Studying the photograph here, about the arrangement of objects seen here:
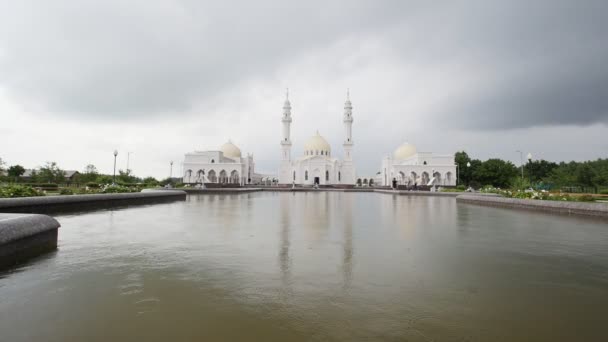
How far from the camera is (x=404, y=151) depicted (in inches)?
2608

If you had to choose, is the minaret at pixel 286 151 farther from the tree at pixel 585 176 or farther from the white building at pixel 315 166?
the tree at pixel 585 176

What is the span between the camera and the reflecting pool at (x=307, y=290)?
287 centimetres

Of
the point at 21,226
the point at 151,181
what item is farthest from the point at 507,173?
the point at 21,226

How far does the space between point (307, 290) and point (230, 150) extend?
7150cm

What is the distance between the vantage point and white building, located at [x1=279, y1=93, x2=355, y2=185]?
66.6m

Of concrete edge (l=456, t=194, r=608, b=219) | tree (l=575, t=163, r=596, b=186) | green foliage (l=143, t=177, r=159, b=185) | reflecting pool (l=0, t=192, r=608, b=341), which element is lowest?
reflecting pool (l=0, t=192, r=608, b=341)

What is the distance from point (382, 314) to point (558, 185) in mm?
59833

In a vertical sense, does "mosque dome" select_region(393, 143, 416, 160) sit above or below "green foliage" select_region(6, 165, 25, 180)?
above

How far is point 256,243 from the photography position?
21.9 feet

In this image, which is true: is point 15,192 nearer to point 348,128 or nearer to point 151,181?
point 151,181

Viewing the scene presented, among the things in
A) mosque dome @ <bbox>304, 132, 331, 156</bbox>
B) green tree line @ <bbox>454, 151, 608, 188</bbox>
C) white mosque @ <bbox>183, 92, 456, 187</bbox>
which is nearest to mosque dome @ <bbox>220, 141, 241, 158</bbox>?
white mosque @ <bbox>183, 92, 456, 187</bbox>

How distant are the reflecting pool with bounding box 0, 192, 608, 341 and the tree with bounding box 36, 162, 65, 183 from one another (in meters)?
42.8

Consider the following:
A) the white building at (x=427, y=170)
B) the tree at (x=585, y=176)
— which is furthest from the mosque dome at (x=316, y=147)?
the tree at (x=585, y=176)

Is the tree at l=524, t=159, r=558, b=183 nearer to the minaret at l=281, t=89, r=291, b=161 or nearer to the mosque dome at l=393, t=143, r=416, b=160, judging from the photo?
the mosque dome at l=393, t=143, r=416, b=160
